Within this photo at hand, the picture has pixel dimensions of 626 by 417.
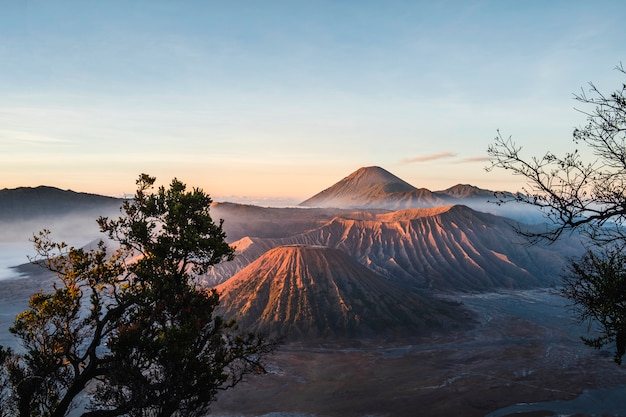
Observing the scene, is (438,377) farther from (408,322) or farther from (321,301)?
(321,301)

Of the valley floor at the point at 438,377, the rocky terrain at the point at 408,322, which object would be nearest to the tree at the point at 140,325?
the rocky terrain at the point at 408,322

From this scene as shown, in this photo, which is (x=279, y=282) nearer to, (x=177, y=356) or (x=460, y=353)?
(x=460, y=353)

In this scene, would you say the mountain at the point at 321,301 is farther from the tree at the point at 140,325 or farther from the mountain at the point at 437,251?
the tree at the point at 140,325

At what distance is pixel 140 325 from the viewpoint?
13352 millimetres

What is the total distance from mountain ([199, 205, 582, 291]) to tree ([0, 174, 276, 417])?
8132 cm

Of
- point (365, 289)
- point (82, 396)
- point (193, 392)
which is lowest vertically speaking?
Answer: point (82, 396)

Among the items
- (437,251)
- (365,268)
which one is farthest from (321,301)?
(437,251)

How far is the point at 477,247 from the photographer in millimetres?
118062

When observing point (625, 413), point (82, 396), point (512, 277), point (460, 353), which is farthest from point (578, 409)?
point (512, 277)

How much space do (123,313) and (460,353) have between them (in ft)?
165

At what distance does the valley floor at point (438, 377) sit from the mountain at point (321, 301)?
16.3ft

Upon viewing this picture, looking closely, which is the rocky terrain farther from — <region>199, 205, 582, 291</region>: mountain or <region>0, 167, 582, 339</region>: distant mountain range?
<region>199, 205, 582, 291</region>: mountain

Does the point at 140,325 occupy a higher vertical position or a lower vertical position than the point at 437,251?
higher

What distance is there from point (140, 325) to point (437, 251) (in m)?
107
